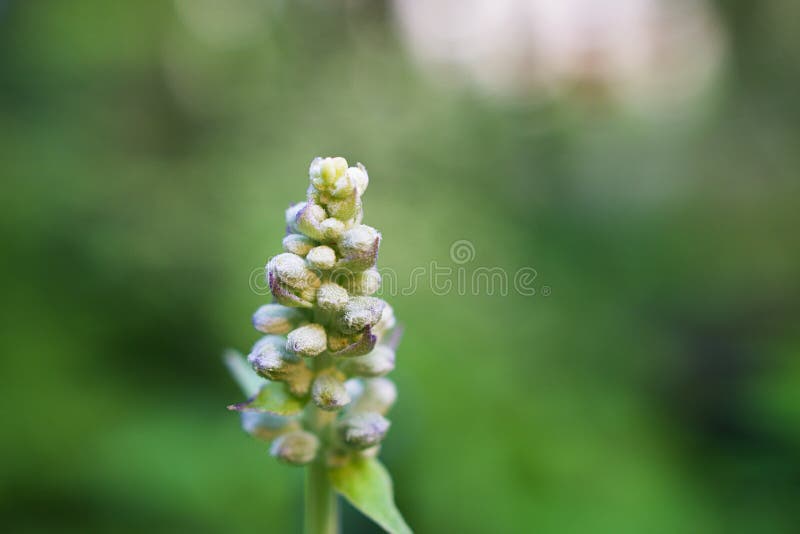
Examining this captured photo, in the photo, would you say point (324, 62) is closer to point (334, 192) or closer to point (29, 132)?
point (29, 132)

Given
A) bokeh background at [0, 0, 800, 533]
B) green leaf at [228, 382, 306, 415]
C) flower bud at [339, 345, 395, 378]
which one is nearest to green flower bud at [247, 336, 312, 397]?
green leaf at [228, 382, 306, 415]

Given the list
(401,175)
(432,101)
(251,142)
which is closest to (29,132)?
(251,142)

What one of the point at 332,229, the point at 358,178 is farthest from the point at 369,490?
the point at 358,178

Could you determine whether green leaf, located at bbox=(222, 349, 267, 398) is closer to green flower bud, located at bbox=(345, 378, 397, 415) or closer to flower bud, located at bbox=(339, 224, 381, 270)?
green flower bud, located at bbox=(345, 378, 397, 415)

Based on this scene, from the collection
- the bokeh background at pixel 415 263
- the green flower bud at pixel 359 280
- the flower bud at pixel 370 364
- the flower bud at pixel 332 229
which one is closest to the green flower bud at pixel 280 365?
the flower bud at pixel 370 364

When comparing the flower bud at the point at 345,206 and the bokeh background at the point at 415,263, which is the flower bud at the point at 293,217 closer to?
the flower bud at the point at 345,206

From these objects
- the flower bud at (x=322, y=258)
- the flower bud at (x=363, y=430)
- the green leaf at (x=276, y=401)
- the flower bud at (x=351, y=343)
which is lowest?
the flower bud at (x=363, y=430)

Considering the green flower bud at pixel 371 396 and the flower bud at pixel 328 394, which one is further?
the green flower bud at pixel 371 396

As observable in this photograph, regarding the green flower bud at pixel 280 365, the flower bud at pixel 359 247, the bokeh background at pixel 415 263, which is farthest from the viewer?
the bokeh background at pixel 415 263

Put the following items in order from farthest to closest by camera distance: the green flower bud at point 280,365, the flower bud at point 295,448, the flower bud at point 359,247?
the flower bud at point 295,448
the green flower bud at point 280,365
the flower bud at point 359,247
